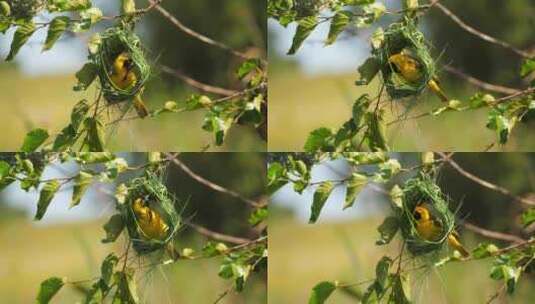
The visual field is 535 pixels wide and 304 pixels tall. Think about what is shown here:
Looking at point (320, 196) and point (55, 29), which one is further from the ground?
point (55, 29)

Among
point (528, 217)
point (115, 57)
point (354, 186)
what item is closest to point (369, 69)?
point (354, 186)

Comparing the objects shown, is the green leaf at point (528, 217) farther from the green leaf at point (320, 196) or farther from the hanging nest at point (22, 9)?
the hanging nest at point (22, 9)

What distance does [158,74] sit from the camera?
3.55 m

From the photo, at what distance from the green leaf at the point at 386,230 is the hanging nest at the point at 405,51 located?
37 cm

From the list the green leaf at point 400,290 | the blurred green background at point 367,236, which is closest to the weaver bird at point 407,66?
the blurred green background at point 367,236

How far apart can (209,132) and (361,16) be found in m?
0.58

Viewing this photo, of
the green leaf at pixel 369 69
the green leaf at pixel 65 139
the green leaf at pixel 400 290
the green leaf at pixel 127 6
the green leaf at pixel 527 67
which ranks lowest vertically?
the green leaf at pixel 400 290

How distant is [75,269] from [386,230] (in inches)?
37.4

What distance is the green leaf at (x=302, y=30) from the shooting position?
3512 millimetres

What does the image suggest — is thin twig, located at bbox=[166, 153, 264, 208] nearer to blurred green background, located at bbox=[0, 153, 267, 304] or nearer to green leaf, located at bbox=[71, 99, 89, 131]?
blurred green background, located at bbox=[0, 153, 267, 304]

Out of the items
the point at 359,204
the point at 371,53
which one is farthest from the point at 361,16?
the point at 359,204

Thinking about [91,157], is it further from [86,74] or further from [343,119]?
[343,119]

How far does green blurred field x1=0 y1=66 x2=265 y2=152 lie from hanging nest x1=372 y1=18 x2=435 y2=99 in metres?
0.43

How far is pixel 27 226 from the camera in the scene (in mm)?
3559
